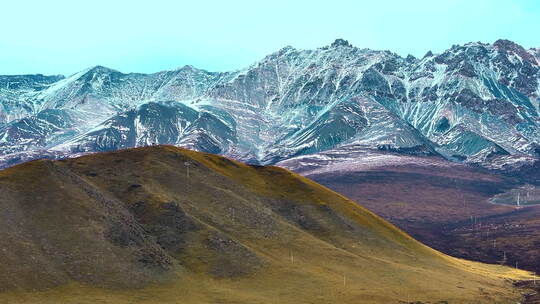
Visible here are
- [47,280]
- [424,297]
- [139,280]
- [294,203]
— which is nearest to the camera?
[47,280]

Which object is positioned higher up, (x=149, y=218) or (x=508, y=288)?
(x=149, y=218)

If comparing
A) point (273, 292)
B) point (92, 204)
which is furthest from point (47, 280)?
point (273, 292)

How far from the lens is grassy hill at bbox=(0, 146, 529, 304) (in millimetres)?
126625

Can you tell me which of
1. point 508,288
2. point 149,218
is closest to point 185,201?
point 149,218

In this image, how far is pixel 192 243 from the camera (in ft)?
487

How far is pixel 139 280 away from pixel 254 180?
242ft

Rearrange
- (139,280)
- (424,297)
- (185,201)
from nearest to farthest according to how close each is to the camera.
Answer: (139,280), (424,297), (185,201)

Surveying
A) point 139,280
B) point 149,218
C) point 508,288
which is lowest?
point 508,288

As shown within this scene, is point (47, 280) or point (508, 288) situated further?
point (508, 288)

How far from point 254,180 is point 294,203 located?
18060 mm

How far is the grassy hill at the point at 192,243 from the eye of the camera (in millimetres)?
126625

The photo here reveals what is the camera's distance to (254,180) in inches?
7790

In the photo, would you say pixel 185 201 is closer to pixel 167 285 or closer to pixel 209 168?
pixel 209 168

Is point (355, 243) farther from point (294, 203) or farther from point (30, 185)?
point (30, 185)
